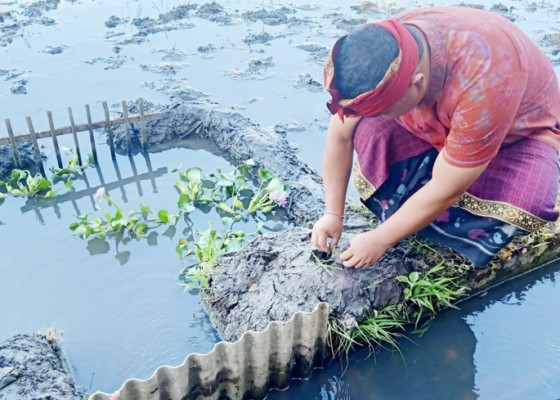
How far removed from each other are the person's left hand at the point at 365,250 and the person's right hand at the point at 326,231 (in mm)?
190

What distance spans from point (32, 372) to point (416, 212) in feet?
6.73

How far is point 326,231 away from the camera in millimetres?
3035

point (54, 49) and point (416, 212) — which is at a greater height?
point (416, 212)

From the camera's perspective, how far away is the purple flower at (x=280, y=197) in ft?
14.3

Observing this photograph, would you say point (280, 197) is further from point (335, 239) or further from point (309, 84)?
point (309, 84)

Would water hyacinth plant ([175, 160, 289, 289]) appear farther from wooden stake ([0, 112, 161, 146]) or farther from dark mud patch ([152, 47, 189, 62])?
dark mud patch ([152, 47, 189, 62])

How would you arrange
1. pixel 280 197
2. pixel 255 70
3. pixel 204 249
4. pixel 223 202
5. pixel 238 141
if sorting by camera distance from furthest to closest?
pixel 255 70 < pixel 238 141 < pixel 223 202 < pixel 280 197 < pixel 204 249

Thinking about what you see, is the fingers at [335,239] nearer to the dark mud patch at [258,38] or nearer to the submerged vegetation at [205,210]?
the submerged vegetation at [205,210]

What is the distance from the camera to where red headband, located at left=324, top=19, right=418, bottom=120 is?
1.97 m

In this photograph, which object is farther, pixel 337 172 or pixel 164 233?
pixel 164 233

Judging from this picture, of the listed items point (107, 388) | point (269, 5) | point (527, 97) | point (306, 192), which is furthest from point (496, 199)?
point (269, 5)

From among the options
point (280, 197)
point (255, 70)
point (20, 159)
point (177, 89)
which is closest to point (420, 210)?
point (280, 197)

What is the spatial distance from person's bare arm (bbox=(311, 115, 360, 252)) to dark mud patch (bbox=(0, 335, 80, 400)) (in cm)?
151

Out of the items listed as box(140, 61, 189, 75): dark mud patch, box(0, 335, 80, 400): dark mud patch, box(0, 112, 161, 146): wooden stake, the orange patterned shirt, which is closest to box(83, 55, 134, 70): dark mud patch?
box(140, 61, 189, 75): dark mud patch
